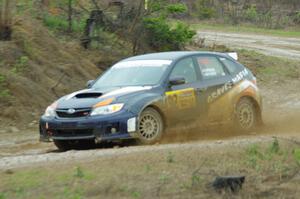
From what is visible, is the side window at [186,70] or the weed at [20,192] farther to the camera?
the side window at [186,70]

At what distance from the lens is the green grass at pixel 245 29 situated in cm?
4228

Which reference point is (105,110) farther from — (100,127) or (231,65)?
(231,65)

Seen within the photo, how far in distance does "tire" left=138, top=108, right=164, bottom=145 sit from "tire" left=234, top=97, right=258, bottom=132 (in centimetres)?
209

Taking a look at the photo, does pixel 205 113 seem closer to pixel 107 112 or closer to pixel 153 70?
pixel 153 70

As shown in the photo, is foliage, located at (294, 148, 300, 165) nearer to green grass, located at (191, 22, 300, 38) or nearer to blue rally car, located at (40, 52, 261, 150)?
blue rally car, located at (40, 52, 261, 150)

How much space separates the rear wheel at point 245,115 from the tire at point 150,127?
2098 mm

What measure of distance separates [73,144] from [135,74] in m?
1.72

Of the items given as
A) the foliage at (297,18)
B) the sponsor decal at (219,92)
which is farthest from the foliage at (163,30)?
the foliage at (297,18)

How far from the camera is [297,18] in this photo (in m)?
49.4

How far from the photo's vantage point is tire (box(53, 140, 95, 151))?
1266 centimetres

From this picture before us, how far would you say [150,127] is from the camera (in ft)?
41.7

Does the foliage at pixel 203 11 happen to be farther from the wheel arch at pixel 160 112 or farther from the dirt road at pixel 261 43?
the wheel arch at pixel 160 112

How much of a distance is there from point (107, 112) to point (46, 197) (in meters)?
4.28

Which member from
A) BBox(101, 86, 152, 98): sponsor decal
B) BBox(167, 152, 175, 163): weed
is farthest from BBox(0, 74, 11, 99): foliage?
BBox(167, 152, 175, 163): weed
